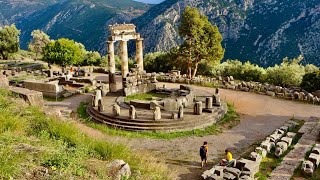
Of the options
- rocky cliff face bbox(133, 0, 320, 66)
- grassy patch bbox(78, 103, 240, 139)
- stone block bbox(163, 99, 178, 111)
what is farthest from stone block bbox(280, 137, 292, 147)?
rocky cliff face bbox(133, 0, 320, 66)

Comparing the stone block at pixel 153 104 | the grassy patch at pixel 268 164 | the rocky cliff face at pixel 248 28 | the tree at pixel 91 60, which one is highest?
the rocky cliff face at pixel 248 28

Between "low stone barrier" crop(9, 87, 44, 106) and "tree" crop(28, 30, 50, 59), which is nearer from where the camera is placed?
"low stone barrier" crop(9, 87, 44, 106)

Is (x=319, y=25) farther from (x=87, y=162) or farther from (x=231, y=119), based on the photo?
(x=87, y=162)

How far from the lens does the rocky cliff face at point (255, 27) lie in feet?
295

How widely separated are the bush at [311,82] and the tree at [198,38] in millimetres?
10334

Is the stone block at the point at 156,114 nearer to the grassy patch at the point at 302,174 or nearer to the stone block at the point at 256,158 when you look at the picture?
the stone block at the point at 256,158

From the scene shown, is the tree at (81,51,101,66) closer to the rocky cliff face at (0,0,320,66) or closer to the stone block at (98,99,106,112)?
the stone block at (98,99,106,112)

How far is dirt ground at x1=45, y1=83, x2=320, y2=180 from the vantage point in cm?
1808

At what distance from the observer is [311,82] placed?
111 feet

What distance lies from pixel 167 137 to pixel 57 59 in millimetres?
35965

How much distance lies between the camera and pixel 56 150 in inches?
351

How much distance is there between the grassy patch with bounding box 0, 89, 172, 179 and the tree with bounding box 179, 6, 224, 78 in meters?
29.4

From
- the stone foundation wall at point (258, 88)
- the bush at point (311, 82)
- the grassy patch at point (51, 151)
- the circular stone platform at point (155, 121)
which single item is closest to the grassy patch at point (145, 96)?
the circular stone platform at point (155, 121)

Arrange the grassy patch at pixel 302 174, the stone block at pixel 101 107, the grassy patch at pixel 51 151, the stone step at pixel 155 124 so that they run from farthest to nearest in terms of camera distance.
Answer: the stone block at pixel 101 107 → the stone step at pixel 155 124 → the grassy patch at pixel 302 174 → the grassy patch at pixel 51 151
